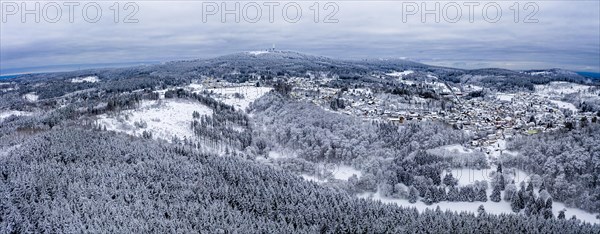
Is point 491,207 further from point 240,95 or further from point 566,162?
point 240,95

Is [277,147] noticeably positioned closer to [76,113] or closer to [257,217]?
[257,217]

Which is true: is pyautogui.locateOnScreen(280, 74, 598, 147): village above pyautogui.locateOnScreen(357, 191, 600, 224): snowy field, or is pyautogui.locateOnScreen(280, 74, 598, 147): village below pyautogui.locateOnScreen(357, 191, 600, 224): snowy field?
above

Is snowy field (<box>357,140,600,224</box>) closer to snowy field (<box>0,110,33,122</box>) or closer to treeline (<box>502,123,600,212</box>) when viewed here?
treeline (<box>502,123,600,212</box>)

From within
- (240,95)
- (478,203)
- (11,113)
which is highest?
(240,95)

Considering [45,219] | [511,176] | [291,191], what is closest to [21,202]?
[45,219]

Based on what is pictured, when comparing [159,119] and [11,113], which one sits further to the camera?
[11,113]

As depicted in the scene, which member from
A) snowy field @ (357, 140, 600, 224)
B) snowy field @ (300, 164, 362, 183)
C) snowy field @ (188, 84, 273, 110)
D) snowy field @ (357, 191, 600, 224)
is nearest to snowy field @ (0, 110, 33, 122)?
snowy field @ (188, 84, 273, 110)

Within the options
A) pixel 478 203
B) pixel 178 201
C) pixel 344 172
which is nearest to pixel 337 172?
pixel 344 172
